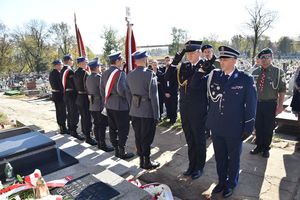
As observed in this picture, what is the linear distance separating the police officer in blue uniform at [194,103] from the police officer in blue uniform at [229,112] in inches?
8.7

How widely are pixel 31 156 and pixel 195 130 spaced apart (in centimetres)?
239

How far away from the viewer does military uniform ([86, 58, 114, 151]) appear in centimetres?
520

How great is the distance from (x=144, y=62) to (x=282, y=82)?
7.71 ft

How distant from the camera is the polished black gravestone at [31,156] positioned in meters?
3.66

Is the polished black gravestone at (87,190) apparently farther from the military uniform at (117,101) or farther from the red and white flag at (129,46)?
the red and white flag at (129,46)

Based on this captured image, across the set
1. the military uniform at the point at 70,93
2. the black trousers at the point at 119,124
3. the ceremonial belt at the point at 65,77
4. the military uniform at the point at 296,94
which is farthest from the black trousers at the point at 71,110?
the military uniform at the point at 296,94

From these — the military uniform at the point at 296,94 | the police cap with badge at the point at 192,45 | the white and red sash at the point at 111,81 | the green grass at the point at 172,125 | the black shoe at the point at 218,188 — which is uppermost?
the police cap with badge at the point at 192,45

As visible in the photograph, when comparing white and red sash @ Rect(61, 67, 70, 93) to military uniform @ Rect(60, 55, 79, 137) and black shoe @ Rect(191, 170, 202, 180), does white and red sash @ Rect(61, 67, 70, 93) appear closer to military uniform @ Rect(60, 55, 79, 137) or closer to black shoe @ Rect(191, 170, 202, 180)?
military uniform @ Rect(60, 55, 79, 137)

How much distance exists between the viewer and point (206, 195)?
3561 millimetres

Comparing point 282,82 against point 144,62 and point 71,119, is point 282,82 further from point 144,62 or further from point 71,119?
point 71,119

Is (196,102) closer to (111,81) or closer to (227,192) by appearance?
(227,192)

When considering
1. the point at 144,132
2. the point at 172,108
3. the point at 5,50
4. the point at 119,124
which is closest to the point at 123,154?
the point at 119,124

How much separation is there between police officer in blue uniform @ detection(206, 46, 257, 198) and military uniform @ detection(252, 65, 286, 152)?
149cm

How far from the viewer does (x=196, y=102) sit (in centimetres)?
380
